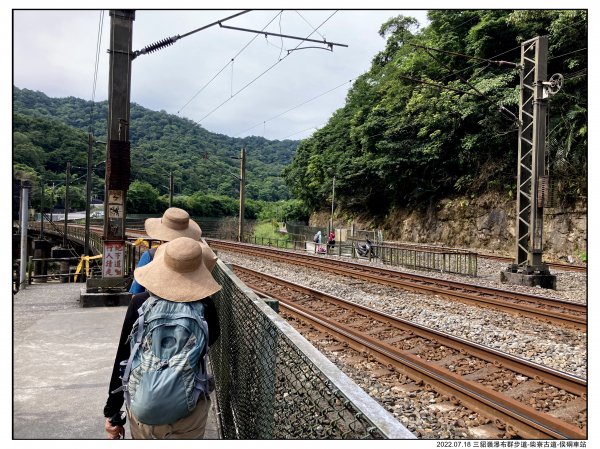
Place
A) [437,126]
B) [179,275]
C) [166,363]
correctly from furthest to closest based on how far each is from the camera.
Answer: [437,126] → [179,275] → [166,363]

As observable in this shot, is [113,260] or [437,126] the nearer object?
[113,260]

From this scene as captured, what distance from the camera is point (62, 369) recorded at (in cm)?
517

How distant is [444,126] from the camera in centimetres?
3031

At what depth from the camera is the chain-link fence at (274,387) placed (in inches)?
69.8

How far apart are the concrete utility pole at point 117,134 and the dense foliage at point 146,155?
49740 millimetres

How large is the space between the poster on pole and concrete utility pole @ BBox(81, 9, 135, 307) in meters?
0.02

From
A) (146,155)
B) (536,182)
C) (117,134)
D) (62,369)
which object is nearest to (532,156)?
(536,182)

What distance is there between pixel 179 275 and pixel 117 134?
25.0 feet

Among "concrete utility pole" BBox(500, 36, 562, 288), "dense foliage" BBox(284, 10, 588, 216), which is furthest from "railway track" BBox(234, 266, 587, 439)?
"dense foliage" BBox(284, 10, 588, 216)

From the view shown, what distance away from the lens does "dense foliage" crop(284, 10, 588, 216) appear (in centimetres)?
2347

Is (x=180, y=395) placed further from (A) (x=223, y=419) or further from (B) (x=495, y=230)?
(B) (x=495, y=230)

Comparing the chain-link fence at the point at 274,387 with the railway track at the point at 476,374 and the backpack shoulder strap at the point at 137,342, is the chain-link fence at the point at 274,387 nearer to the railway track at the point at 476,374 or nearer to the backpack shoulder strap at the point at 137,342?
the backpack shoulder strap at the point at 137,342

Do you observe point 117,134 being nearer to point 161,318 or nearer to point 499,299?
point 161,318

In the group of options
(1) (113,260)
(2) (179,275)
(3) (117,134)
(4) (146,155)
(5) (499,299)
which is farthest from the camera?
(4) (146,155)
